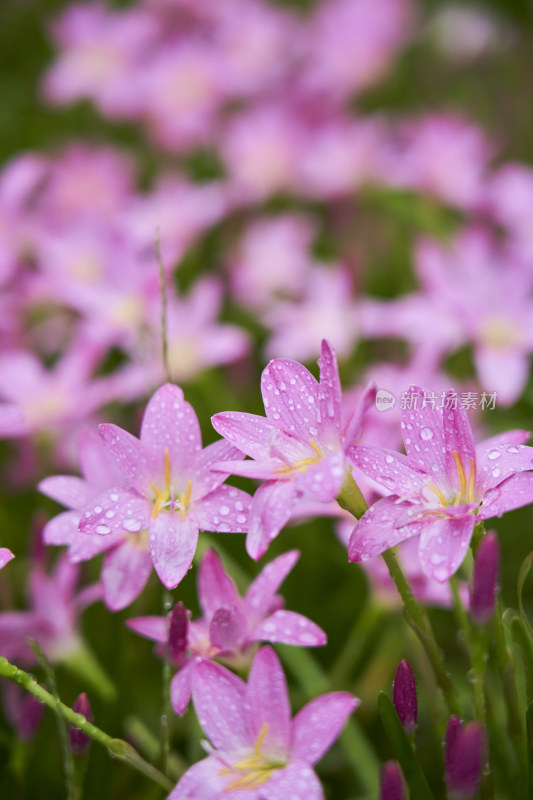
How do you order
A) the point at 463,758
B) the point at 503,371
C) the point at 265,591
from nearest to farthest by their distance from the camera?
the point at 463,758 → the point at 265,591 → the point at 503,371

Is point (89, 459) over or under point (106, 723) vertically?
over

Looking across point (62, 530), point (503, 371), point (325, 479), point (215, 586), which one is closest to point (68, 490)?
point (62, 530)

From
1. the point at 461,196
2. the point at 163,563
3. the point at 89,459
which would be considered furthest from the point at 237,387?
the point at 163,563

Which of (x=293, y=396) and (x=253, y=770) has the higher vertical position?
(x=293, y=396)

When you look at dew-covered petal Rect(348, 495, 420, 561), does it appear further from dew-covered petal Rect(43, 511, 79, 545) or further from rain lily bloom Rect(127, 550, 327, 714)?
dew-covered petal Rect(43, 511, 79, 545)

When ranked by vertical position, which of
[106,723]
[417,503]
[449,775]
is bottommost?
[106,723]

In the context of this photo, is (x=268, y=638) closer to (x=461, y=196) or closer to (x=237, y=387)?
(x=237, y=387)

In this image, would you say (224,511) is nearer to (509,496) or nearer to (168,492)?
(168,492)
